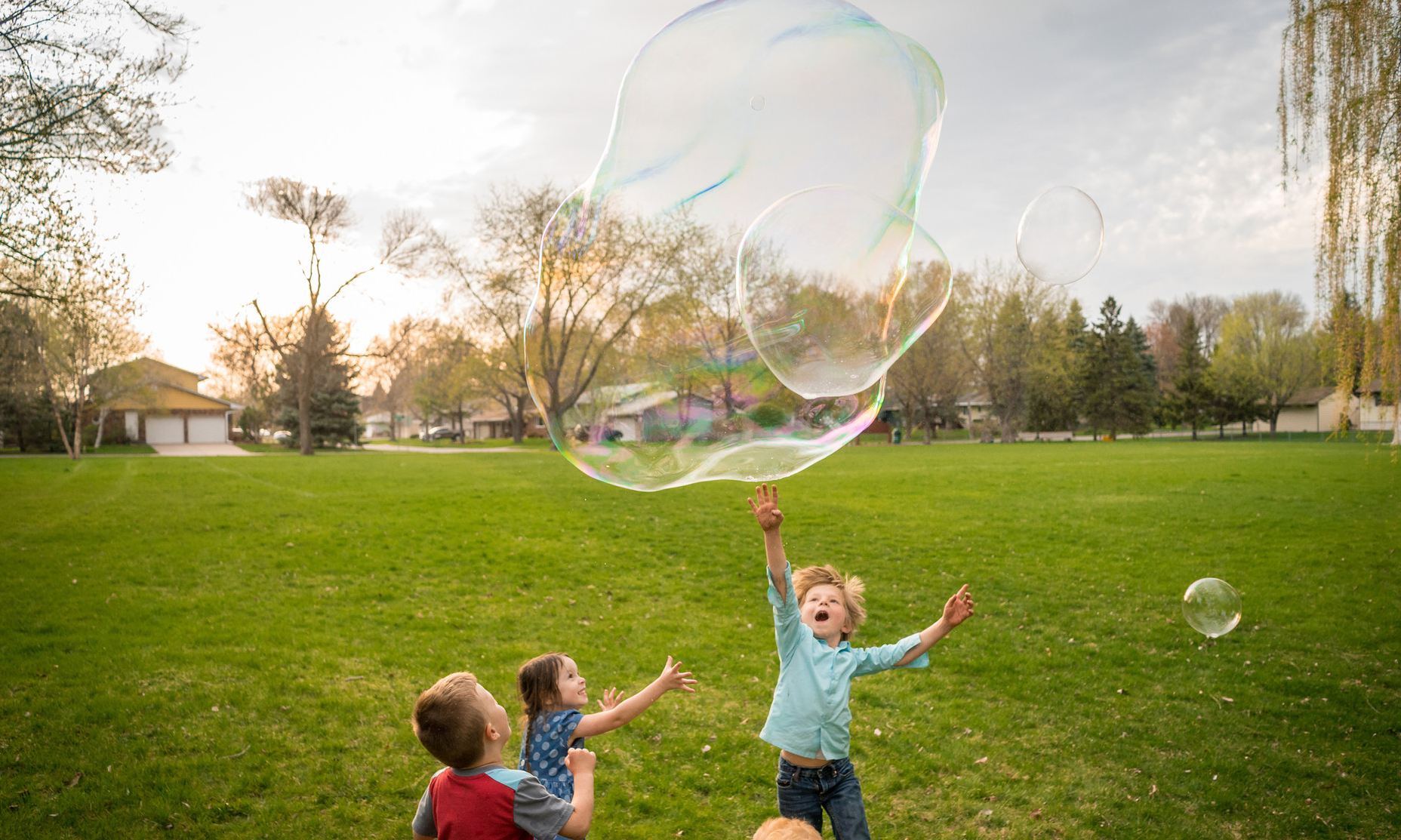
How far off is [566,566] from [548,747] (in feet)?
31.6

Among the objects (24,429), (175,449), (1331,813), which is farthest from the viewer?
(175,449)

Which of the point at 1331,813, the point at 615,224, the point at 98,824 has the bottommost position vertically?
the point at 1331,813

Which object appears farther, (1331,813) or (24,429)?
(24,429)

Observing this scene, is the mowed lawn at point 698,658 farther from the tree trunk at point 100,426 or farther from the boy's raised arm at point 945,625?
the tree trunk at point 100,426

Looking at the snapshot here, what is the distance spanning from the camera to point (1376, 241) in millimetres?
8156

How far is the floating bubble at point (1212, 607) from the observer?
22.5ft

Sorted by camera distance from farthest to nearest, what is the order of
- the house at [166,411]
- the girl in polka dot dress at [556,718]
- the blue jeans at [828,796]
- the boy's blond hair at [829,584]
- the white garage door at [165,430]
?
the white garage door at [165,430]
the house at [166,411]
the boy's blond hair at [829,584]
the blue jeans at [828,796]
the girl in polka dot dress at [556,718]

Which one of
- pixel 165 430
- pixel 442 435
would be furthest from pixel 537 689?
pixel 442 435

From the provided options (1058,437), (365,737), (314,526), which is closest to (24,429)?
(314,526)

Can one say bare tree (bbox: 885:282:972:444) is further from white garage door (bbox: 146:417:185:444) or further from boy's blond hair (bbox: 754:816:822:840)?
white garage door (bbox: 146:417:185:444)

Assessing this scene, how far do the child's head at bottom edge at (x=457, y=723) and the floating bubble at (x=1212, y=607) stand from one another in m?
6.65

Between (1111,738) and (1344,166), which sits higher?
(1344,166)

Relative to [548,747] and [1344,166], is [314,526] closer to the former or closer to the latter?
[548,747]

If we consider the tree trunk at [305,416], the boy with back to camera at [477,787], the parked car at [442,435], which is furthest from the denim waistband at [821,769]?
the parked car at [442,435]
